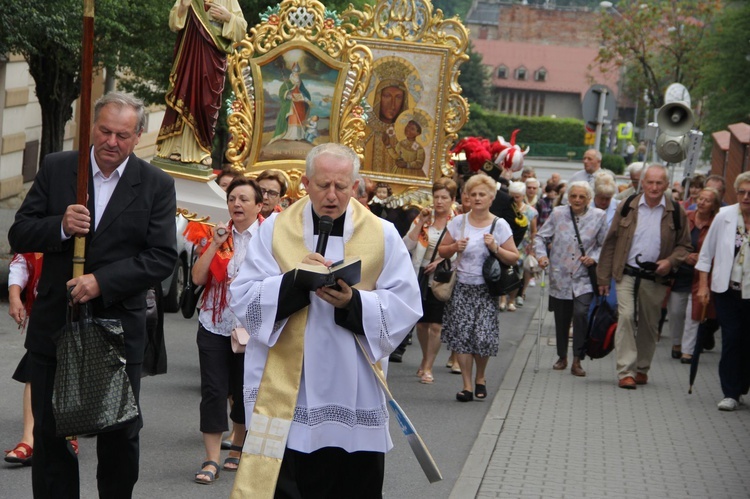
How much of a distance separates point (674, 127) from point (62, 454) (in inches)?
574

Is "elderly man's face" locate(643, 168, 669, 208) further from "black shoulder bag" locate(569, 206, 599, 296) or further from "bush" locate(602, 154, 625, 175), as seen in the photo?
"bush" locate(602, 154, 625, 175)

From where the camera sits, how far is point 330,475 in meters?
5.48

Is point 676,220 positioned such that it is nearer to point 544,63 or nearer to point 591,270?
point 591,270

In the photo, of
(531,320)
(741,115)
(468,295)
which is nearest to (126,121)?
Result: (468,295)

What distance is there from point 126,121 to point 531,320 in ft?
44.0

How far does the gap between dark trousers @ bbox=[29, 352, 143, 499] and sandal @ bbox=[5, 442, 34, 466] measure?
205 cm

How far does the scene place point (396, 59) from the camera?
1513cm

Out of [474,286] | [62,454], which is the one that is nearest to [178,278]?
[474,286]

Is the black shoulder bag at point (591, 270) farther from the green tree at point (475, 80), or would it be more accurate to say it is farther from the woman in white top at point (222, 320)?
the green tree at point (475, 80)

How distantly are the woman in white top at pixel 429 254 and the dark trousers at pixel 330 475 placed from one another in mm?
6636

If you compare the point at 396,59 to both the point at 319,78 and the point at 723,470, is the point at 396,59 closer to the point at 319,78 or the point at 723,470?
the point at 319,78

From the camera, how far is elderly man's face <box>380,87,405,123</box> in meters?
15.3

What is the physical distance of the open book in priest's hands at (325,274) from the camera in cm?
505

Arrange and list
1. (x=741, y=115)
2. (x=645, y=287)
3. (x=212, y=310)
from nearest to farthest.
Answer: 1. (x=212, y=310)
2. (x=645, y=287)
3. (x=741, y=115)
